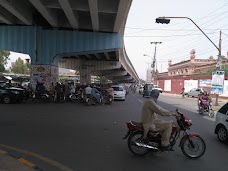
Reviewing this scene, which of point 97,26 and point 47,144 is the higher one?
point 97,26

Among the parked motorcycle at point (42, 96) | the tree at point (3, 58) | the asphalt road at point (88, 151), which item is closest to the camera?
the asphalt road at point (88, 151)

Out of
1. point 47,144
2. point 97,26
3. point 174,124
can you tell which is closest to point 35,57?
point 97,26

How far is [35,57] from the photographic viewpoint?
1048 inches

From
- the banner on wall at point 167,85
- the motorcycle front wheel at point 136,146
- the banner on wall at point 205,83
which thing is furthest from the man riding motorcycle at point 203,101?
the banner on wall at point 167,85

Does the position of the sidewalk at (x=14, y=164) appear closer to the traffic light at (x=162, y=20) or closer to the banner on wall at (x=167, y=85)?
the traffic light at (x=162, y=20)

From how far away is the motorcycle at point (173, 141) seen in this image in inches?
286

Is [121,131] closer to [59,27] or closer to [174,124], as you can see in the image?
[174,124]

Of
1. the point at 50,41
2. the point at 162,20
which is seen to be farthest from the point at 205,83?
the point at 162,20

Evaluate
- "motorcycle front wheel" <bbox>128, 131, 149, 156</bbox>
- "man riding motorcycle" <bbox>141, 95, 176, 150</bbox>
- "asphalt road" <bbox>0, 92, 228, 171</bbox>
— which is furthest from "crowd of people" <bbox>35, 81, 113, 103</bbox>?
"man riding motorcycle" <bbox>141, 95, 176, 150</bbox>

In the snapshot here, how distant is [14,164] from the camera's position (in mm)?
6086

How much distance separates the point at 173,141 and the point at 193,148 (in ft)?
1.69

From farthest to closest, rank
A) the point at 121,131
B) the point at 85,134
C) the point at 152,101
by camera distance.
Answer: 1. the point at 121,131
2. the point at 85,134
3. the point at 152,101

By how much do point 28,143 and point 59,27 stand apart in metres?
19.6

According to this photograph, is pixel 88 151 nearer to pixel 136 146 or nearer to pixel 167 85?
pixel 136 146
